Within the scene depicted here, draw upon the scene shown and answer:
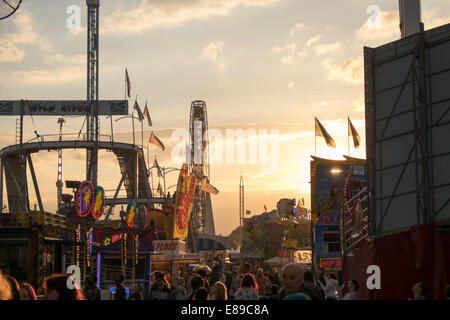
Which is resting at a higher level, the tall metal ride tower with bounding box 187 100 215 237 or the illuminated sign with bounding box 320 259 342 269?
the tall metal ride tower with bounding box 187 100 215 237

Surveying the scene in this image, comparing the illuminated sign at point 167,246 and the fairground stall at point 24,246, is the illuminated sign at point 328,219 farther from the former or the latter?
the fairground stall at point 24,246

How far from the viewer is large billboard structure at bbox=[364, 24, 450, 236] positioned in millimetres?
19766

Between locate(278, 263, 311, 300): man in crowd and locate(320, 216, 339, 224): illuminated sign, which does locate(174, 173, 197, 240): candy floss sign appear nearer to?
locate(320, 216, 339, 224): illuminated sign

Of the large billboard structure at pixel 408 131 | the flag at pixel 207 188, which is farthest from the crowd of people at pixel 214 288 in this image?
the flag at pixel 207 188

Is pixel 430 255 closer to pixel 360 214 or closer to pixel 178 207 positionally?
pixel 360 214

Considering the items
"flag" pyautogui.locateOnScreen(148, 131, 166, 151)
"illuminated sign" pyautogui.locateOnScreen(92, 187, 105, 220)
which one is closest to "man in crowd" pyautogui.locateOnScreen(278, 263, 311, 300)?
"illuminated sign" pyautogui.locateOnScreen(92, 187, 105, 220)

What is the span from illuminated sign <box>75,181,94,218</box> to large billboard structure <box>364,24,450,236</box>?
11.0 metres

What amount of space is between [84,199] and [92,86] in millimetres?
40609

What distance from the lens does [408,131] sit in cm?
2083

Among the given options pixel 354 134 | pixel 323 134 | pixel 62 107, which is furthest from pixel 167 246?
pixel 62 107

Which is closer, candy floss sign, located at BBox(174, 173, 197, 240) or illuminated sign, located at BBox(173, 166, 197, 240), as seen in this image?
illuminated sign, located at BBox(173, 166, 197, 240)

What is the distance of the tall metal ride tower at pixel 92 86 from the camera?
6419 centimetres

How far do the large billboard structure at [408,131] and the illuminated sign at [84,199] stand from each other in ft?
36.1
